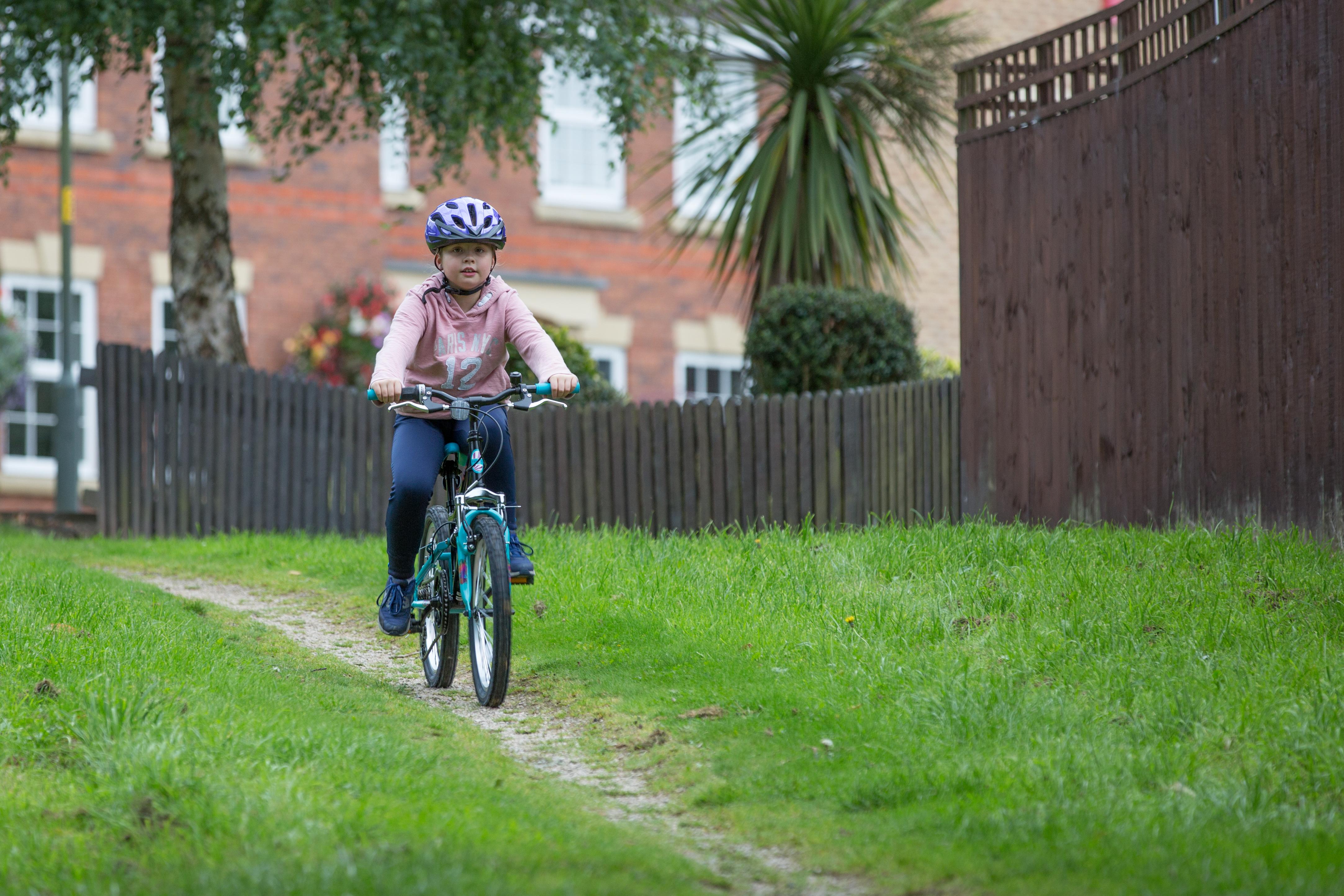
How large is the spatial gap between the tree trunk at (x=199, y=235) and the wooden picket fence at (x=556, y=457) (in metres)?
0.67

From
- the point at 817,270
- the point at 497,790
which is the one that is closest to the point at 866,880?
the point at 497,790

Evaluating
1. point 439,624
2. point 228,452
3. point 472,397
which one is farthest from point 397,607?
point 228,452

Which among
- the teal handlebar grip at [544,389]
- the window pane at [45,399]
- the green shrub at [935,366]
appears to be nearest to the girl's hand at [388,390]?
the teal handlebar grip at [544,389]

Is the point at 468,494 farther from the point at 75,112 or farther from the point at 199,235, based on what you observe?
the point at 75,112

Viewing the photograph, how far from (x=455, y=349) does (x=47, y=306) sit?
42.5 ft

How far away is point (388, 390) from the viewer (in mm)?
5375

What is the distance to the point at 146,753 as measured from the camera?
4.15 m

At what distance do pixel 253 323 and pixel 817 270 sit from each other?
305 inches

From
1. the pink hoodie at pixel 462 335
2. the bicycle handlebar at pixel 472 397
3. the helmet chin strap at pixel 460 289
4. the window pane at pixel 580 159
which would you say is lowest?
the bicycle handlebar at pixel 472 397

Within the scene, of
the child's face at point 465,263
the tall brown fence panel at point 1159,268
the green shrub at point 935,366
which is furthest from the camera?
the green shrub at point 935,366

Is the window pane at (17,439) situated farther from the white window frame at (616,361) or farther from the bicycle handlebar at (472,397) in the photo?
the bicycle handlebar at (472,397)

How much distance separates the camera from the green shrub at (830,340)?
11.6 metres

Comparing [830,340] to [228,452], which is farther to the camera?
[228,452]

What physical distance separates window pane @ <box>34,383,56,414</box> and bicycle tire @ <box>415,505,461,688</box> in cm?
1257
